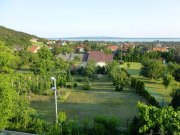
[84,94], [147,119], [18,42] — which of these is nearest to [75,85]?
[84,94]

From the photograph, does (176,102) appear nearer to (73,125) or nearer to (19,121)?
(73,125)

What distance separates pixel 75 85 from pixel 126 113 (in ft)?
45.3

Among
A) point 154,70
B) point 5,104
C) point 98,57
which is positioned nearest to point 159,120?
point 5,104

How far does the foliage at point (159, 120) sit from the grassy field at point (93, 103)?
587 cm

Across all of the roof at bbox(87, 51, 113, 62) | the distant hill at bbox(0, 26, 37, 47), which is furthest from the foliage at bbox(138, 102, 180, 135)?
the distant hill at bbox(0, 26, 37, 47)

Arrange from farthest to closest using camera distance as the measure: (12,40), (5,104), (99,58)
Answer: (12,40)
(99,58)
(5,104)

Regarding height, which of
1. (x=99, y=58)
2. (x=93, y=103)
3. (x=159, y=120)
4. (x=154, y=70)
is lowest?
(x=93, y=103)

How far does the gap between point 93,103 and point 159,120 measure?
13784 mm

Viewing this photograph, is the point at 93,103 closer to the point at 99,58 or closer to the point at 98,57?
the point at 99,58

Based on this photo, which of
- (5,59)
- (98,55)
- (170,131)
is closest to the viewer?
(170,131)

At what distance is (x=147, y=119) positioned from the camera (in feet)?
44.5

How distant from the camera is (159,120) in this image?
13.4 m

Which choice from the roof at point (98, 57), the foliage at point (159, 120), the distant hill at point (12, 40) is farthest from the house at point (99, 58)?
the foliage at point (159, 120)

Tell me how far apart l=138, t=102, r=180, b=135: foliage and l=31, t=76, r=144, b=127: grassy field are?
5874 millimetres
